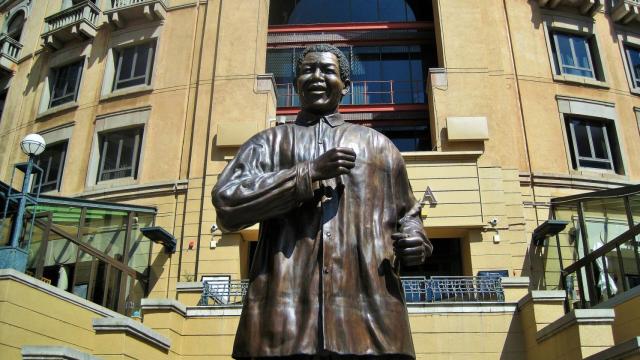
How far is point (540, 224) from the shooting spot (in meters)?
17.9

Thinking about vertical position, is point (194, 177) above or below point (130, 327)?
above

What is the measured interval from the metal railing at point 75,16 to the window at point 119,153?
17.8ft

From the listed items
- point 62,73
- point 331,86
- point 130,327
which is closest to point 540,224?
point 130,327

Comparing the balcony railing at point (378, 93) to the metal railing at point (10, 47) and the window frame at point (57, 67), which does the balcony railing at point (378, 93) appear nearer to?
the window frame at point (57, 67)

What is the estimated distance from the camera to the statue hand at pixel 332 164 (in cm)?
273

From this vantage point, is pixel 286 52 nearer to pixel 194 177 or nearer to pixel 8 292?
pixel 194 177

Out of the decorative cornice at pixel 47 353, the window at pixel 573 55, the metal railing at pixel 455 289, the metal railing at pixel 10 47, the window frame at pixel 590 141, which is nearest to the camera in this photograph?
the decorative cornice at pixel 47 353

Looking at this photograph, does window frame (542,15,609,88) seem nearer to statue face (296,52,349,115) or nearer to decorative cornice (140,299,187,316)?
decorative cornice (140,299,187,316)

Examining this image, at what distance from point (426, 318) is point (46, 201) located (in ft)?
38.9

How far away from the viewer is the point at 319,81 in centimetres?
330

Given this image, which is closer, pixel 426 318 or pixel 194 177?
pixel 426 318

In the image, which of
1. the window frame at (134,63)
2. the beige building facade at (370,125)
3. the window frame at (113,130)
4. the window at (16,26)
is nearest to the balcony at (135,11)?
the beige building facade at (370,125)

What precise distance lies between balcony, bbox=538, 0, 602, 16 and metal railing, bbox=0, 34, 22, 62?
22.8m

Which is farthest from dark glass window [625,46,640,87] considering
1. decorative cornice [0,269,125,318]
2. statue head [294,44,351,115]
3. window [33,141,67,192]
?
window [33,141,67,192]
